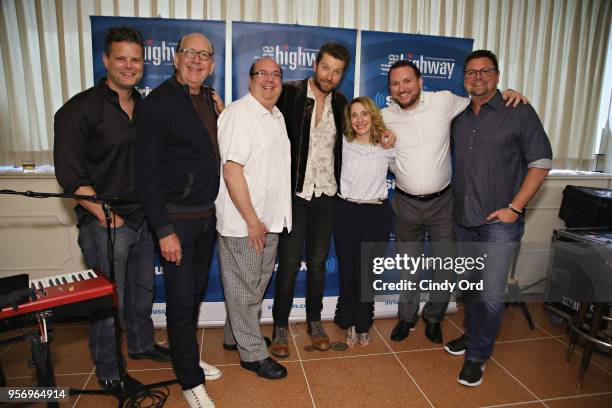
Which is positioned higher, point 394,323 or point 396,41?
point 396,41

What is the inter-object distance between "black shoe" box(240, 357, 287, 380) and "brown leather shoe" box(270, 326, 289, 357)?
0.57ft

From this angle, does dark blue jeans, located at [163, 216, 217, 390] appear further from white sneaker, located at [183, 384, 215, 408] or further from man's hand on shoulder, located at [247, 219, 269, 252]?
man's hand on shoulder, located at [247, 219, 269, 252]

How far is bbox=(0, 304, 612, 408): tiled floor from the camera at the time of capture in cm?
214

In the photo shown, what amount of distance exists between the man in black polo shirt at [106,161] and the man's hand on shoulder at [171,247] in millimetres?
263

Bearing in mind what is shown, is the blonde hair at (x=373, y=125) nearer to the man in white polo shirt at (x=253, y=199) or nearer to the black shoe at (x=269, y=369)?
the man in white polo shirt at (x=253, y=199)

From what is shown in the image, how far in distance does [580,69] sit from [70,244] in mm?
4762

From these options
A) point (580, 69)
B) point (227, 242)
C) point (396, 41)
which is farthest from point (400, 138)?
point (580, 69)

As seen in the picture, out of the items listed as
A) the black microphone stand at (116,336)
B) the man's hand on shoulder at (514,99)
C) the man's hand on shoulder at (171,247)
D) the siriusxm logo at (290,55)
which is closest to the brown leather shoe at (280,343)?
the black microphone stand at (116,336)

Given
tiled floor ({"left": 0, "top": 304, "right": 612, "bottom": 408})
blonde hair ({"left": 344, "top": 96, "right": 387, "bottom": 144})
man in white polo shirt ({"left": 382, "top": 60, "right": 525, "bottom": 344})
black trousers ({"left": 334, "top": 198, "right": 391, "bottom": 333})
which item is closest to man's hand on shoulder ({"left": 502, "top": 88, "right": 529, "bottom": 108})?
man in white polo shirt ({"left": 382, "top": 60, "right": 525, "bottom": 344})

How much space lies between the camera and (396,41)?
290cm

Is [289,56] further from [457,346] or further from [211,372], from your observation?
[457,346]

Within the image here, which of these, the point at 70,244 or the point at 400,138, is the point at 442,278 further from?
the point at 70,244

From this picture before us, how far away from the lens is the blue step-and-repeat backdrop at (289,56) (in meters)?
2.64

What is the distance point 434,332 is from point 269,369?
4.07 ft
